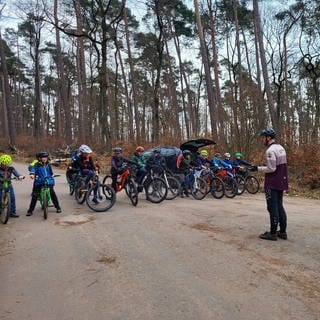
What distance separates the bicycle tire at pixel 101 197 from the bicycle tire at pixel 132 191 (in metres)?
0.67

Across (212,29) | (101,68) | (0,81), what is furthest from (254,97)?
(0,81)

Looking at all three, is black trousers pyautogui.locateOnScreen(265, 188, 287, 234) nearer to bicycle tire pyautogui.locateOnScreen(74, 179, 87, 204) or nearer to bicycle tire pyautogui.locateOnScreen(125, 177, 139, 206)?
bicycle tire pyautogui.locateOnScreen(125, 177, 139, 206)

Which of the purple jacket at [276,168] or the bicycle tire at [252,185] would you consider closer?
the purple jacket at [276,168]

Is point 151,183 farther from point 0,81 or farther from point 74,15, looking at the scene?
point 0,81

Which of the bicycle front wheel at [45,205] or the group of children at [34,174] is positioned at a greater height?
the group of children at [34,174]

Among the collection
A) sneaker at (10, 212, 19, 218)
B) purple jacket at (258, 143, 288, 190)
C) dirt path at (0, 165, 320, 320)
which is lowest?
dirt path at (0, 165, 320, 320)

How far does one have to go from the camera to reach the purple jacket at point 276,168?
6.64 metres

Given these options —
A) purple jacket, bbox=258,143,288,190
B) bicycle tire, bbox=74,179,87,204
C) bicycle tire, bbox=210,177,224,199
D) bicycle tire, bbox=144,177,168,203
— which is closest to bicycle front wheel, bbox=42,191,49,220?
bicycle tire, bbox=74,179,87,204

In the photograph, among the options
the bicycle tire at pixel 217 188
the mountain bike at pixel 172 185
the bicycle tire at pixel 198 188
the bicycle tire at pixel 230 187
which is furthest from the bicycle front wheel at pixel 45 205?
the bicycle tire at pixel 230 187

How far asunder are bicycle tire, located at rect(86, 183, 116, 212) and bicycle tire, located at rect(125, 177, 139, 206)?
667 mm

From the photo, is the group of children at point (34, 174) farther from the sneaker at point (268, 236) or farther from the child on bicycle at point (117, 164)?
the sneaker at point (268, 236)

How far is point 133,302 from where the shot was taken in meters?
4.34

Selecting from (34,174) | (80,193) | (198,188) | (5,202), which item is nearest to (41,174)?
(34,174)

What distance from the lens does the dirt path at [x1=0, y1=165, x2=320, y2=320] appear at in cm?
417
